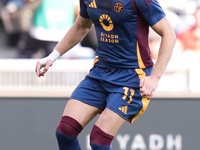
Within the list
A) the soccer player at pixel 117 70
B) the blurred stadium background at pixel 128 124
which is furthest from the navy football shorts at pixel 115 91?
the blurred stadium background at pixel 128 124

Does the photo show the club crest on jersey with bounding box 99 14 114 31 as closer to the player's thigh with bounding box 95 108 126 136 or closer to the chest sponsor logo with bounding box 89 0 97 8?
the chest sponsor logo with bounding box 89 0 97 8

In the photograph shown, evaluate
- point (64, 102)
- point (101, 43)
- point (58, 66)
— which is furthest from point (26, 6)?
point (101, 43)

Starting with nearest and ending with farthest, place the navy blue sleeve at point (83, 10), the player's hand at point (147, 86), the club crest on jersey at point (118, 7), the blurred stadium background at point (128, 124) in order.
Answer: the player's hand at point (147, 86) < the club crest on jersey at point (118, 7) < the navy blue sleeve at point (83, 10) < the blurred stadium background at point (128, 124)

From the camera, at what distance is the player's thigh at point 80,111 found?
2828mm

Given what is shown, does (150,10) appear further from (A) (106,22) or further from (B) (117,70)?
(B) (117,70)

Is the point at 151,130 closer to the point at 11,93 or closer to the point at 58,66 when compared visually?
the point at 58,66

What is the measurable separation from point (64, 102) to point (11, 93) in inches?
23.4

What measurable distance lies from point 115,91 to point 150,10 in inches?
24.6

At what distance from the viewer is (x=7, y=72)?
171 inches

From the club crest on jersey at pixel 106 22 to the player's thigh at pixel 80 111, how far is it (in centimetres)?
58

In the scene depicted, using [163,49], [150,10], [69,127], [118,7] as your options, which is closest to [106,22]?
[118,7]

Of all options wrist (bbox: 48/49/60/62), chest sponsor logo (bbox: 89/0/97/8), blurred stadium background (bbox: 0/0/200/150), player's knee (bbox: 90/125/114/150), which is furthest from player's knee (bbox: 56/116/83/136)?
blurred stadium background (bbox: 0/0/200/150)

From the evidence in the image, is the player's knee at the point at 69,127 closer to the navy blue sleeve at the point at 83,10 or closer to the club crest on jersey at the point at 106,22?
the club crest on jersey at the point at 106,22

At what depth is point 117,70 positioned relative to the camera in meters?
2.85
